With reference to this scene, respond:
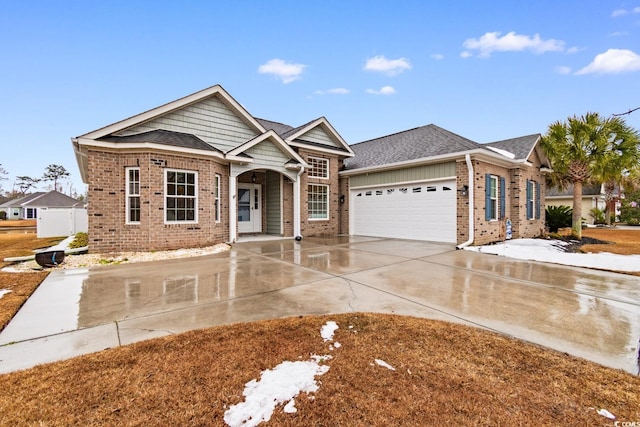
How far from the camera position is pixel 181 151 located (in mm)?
8969

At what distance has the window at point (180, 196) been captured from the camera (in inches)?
355

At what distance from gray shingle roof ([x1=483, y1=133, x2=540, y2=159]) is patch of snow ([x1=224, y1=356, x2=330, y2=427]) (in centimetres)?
1346

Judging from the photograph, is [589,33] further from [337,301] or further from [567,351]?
[337,301]

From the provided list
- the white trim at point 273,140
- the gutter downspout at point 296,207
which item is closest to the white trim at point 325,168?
the gutter downspout at point 296,207

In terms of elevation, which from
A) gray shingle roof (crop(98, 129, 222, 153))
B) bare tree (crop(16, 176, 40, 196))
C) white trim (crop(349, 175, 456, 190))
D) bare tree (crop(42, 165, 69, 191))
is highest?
bare tree (crop(42, 165, 69, 191))

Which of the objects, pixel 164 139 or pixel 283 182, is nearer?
pixel 164 139

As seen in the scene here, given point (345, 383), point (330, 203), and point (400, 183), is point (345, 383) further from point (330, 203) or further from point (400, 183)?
point (330, 203)

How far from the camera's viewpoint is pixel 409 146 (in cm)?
1303

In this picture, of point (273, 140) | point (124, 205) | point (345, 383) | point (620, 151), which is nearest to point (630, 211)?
point (620, 151)

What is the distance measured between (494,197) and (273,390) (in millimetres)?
12122

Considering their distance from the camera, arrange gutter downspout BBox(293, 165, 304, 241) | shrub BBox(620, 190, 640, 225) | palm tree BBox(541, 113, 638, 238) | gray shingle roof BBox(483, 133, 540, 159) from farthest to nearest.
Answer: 1. shrub BBox(620, 190, 640, 225)
2. gutter downspout BBox(293, 165, 304, 241)
3. gray shingle roof BBox(483, 133, 540, 159)
4. palm tree BBox(541, 113, 638, 238)

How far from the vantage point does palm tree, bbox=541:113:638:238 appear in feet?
37.6

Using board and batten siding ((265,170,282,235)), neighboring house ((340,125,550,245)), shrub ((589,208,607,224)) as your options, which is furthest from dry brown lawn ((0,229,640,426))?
shrub ((589,208,607,224))

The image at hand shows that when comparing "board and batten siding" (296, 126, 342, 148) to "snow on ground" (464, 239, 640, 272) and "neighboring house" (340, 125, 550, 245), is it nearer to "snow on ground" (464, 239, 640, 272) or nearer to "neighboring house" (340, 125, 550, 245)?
"neighboring house" (340, 125, 550, 245)
